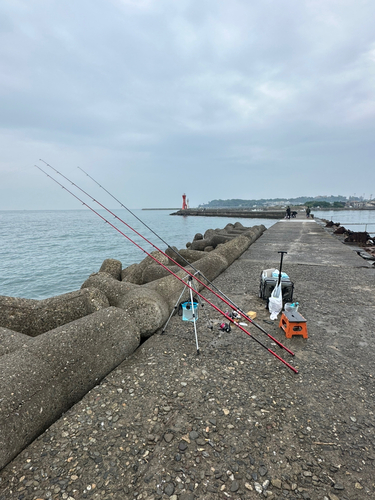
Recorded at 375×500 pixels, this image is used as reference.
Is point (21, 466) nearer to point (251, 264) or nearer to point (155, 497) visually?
point (155, 497)

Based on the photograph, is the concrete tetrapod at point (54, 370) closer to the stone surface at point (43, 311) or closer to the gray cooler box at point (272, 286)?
the stone surface at point (43, 311)

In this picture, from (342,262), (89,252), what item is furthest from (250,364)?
(89,252)

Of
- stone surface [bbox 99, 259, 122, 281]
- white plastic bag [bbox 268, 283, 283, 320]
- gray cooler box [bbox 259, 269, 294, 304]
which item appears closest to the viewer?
white plastic bag [bbox 268, 283, 283, 320]

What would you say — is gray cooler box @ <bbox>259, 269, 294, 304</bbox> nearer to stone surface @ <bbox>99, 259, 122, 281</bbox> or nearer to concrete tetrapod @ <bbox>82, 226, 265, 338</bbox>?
concrete tetrapod @ <bbox>82, 226, 265, 338</bbox>

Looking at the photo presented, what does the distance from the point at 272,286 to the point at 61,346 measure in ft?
13.0

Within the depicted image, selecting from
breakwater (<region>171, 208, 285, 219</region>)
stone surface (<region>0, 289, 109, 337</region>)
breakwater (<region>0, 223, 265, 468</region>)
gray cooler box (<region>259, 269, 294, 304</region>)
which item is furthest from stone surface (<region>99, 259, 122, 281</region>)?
breakwater (<region>171, 208, 285, 219</region>)

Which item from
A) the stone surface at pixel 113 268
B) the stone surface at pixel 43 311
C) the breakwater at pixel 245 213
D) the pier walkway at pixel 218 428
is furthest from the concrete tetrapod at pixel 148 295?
the breakwater at pixel 245 213

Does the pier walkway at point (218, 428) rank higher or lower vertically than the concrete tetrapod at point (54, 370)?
lower

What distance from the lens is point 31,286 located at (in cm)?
1314

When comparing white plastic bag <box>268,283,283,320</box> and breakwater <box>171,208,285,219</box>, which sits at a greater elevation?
breakwater <box>171,208,285,219</box>

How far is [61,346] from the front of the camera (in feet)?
9.52

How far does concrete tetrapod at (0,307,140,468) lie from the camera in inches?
87.4

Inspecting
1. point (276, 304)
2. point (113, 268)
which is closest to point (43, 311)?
point (276, 304)

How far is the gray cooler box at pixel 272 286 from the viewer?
4973 mm
